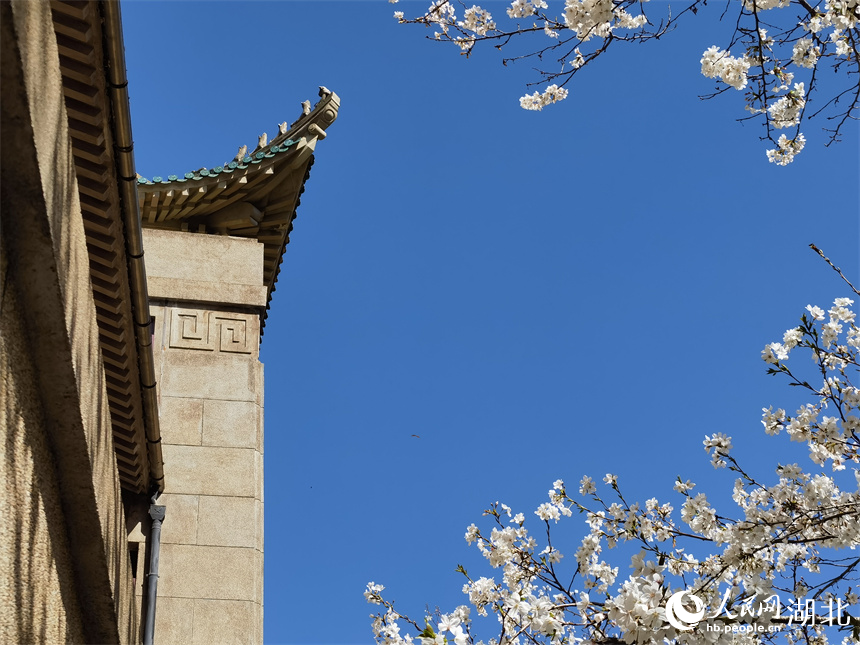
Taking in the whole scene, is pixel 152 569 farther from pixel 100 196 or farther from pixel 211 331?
pixel 100 196

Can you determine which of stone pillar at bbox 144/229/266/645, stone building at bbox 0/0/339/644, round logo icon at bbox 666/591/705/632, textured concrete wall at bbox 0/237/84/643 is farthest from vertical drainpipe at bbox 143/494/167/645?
round logo icon at bbox 666/591/705/632

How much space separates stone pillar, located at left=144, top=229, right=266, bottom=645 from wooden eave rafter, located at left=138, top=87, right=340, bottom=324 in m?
0.33

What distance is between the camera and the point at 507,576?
8906 mm

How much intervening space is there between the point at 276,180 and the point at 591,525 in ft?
24.8

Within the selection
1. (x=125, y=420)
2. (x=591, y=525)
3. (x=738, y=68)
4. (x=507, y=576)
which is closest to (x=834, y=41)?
(x=738, y=68)

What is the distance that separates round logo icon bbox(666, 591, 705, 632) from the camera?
6.18 m

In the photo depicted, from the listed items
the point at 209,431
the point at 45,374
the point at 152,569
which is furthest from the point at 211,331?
the point at 45,374

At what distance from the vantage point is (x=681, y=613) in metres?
6.27

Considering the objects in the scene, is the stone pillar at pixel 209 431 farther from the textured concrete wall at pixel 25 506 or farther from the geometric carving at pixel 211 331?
the textured concrete wall at pixel 25 506

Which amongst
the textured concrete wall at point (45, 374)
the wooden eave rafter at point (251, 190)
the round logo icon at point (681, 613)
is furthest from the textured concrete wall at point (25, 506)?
the wooden eave rafter at point (251, 190)

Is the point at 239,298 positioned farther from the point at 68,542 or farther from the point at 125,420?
the point at 68,542

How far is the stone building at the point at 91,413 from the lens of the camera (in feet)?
15.0

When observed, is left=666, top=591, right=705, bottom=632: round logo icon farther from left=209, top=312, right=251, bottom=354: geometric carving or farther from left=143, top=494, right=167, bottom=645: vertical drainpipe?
left=209, top=312, right=251, bottom=354: geometric carving

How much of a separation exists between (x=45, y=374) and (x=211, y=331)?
8.12m
